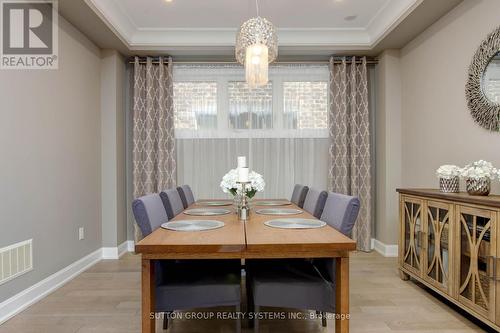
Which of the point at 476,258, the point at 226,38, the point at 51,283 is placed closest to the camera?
the point at 476,258

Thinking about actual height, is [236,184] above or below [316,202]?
above

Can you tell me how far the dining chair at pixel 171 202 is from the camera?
8.29 ft

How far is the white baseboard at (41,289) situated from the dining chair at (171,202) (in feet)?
4.15

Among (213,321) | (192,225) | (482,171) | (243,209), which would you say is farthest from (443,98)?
(213,321)

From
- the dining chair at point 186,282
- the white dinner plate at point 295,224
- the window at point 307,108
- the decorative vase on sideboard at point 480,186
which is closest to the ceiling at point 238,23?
the window at point 307,108

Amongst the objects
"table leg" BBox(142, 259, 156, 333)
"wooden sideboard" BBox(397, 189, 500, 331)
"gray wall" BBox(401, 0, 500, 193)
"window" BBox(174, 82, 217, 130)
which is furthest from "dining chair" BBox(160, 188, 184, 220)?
"gray wall" BBox(401, 0, 500, 193)

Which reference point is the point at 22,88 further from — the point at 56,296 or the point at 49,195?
the point at 56,296

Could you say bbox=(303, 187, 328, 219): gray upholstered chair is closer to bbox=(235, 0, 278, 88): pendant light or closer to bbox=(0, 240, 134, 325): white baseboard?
bbox=(235, 0, 278, 88): pendant light

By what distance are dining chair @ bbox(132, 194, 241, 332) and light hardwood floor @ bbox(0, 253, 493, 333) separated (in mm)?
485

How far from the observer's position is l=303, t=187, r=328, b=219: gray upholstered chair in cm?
239

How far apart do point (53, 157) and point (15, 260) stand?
931 millimetres

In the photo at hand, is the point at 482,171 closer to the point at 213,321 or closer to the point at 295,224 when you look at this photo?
the point at 295,224

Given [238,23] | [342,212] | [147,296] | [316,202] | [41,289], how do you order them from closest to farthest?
[147,296] < [342,212] < [316,202] < [41,289] < [238,23]

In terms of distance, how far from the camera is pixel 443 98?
3.25 metres
